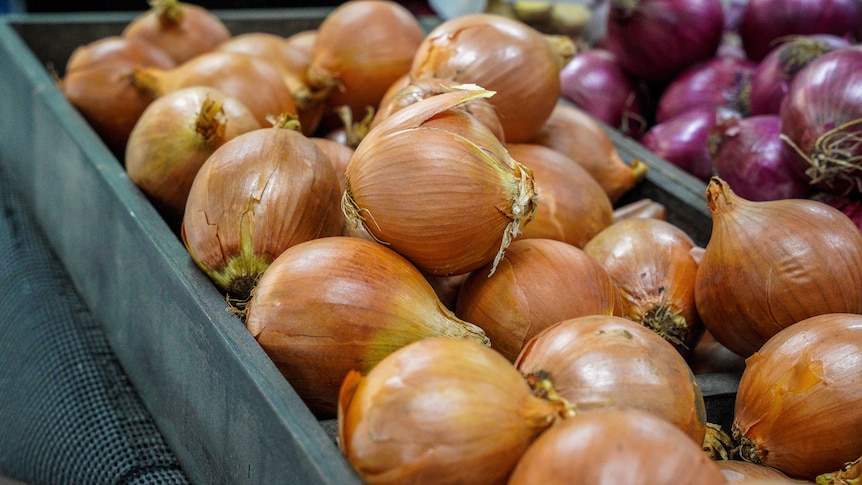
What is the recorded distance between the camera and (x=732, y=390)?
2.89 feet

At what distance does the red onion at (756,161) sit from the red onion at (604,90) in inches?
16.7

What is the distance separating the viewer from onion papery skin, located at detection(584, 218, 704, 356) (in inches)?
37.1

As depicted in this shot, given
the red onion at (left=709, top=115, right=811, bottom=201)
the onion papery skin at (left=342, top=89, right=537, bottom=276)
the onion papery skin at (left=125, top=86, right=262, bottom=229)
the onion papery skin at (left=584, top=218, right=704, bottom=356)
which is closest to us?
the onion papery skin at (left=342, top=89, right=537, bottom=276)

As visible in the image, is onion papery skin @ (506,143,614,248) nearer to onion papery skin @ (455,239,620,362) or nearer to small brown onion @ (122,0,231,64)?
onion papery skin @ (455,239,620,362)

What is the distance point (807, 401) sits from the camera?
0.73 m

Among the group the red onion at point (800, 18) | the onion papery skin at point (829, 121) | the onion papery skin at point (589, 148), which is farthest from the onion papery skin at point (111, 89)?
the red onion at point (800, 18)

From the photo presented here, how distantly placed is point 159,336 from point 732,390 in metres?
0.67

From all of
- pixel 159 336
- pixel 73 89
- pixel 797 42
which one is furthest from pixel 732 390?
pixel 73 89

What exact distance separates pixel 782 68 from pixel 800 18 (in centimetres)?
25

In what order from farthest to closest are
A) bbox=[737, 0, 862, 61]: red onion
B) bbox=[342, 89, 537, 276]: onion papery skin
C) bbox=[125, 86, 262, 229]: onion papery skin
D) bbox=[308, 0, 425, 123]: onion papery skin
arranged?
bbox=[737, 0, 862, 61]: red onion → bbox=[308, 0, 425, 123]: onion papery skin → bbox=[125, 86, 262, 229]: onion papery skin → bbox=[342, 89, 537, 276]: onion papery skin

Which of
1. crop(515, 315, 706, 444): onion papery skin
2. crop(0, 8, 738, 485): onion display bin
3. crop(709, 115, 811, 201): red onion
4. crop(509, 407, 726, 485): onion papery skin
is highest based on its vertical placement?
crop(509, 407, 726, 485): onion papery skin

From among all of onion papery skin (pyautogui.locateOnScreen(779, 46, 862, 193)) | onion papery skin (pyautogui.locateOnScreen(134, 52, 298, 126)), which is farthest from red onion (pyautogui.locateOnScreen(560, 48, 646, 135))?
onion papery skin (pyautogui.locateOnScreen(134, 52, 298, 126))

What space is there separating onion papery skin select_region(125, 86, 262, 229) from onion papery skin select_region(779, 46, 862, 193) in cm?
78

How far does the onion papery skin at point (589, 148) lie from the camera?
49.1 inches
